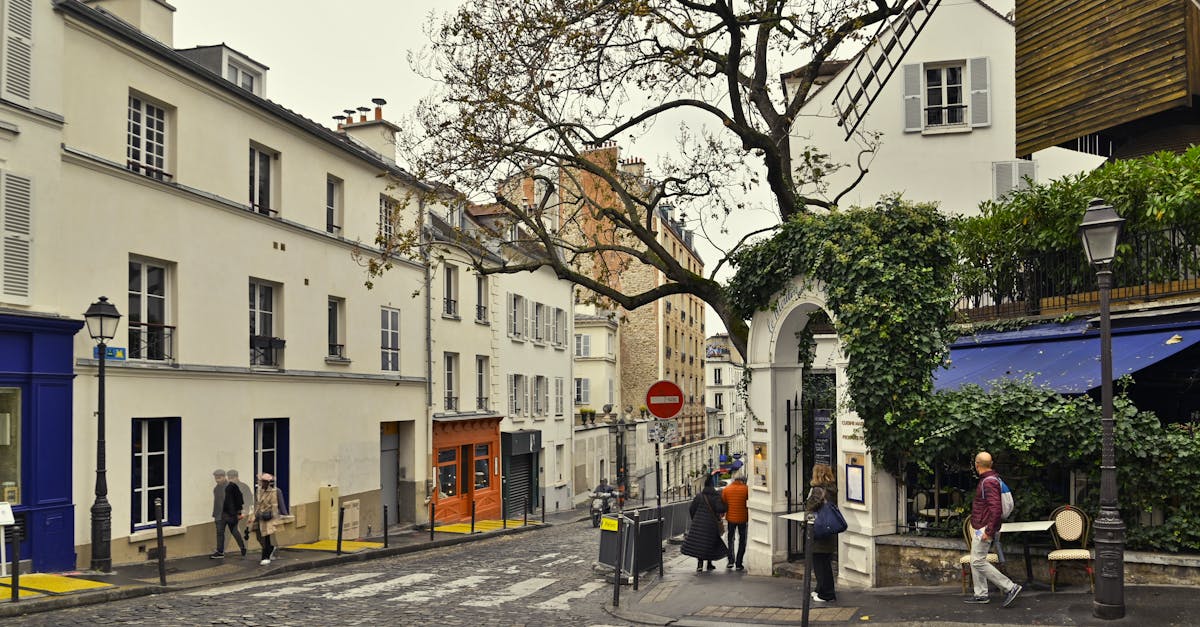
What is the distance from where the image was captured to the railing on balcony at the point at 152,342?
671 inches

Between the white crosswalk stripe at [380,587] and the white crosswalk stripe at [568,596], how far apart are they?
2.42m

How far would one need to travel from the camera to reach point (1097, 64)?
693 inches

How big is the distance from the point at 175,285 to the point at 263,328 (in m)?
3.26

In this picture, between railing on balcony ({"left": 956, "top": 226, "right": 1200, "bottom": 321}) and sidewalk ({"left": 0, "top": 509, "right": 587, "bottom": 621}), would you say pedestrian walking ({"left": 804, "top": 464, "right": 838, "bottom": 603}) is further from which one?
sidewalk ({"left": 0, "top": 509, "right": 587, "bottom": 621})

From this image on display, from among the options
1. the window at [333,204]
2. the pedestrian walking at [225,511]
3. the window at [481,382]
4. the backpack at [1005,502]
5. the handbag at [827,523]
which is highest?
the window at [333,204]

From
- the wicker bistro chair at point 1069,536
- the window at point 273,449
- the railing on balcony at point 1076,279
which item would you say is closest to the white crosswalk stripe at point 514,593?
the wicker bistro chair at point 1069,536

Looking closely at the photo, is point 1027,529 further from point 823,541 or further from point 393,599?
point 393,599

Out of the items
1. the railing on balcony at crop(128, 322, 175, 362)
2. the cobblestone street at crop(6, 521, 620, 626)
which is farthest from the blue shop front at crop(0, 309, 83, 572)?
the cobblestone street at crop(6, 521, 620, 626)

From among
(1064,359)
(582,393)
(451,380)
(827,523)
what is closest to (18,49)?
(827,523)

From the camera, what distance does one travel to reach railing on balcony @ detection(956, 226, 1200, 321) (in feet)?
42.2

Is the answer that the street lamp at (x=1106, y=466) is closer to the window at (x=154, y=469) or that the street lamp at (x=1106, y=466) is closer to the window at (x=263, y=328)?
the window at (x=154, y=469)

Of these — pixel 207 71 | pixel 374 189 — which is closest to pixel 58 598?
pixel 207 71

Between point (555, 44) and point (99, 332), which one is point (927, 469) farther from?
point (99, 332)

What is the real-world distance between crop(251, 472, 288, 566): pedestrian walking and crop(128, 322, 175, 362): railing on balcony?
2.93 meters
